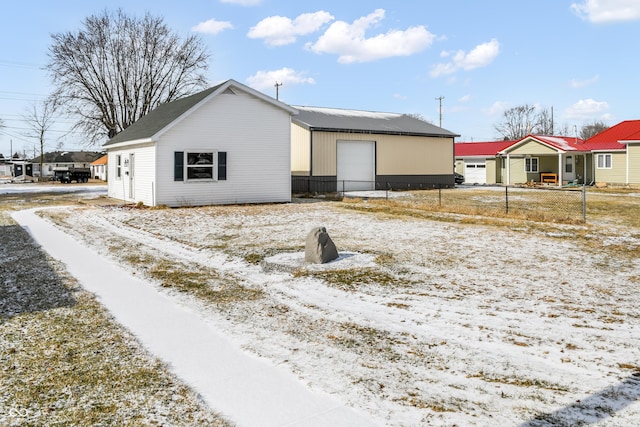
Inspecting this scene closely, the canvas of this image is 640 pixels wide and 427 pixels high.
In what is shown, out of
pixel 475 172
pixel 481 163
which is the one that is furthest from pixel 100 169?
pixel 481 163

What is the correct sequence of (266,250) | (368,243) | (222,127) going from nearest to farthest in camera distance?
(266,250), (368,243), (222,127)

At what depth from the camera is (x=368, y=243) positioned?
1090cm

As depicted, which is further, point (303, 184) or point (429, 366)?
point (303, 184)

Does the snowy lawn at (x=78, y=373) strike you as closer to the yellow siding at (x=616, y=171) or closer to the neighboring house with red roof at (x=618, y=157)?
the neighboring house with red roof at (x=618, y=157)

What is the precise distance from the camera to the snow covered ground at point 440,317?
3736 mm

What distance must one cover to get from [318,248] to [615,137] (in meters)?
35.5

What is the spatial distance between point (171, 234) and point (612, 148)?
32.0m

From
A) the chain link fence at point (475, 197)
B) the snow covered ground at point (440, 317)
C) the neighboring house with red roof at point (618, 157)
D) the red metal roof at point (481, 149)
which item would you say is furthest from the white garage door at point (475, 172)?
the snow covered ground at point (440, 317)

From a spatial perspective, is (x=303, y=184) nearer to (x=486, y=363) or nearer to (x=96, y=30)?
(x=486, y=363)

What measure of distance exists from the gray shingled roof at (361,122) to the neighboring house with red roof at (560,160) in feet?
28.4

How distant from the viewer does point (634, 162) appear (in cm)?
3216

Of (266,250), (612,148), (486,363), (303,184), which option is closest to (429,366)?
(486,363)

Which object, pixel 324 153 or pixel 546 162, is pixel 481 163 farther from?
pixel 324 153

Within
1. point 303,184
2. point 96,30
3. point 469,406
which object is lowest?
point 469,406
